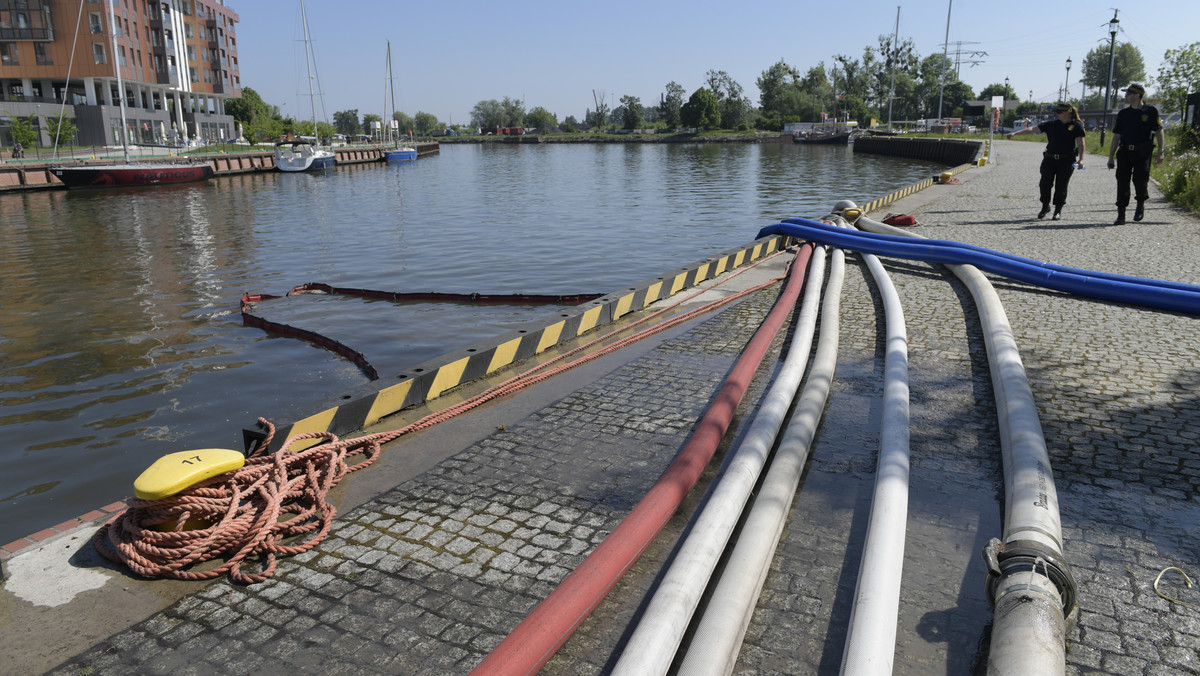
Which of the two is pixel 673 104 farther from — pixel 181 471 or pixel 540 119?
pixel 181 471

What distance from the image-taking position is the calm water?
6316mm

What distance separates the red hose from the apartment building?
5562 cm

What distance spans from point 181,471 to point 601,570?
202 centimetres

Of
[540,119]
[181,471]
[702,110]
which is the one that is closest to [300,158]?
[181,471]

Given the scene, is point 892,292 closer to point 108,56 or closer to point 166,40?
point 108,56

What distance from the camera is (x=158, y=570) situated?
3217mm

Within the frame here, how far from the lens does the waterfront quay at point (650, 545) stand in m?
2.67

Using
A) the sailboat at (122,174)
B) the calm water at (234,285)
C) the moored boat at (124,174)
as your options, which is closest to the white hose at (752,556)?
the calm water at (234,285)

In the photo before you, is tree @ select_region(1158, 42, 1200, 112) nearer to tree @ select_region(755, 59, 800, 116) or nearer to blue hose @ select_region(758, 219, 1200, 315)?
blue hose @ select_region(758, 219, 1200, 315)

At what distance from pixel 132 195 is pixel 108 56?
34.7 meters

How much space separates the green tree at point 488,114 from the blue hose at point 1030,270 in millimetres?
166550

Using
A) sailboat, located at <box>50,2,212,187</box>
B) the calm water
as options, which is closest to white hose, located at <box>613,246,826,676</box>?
the calm water

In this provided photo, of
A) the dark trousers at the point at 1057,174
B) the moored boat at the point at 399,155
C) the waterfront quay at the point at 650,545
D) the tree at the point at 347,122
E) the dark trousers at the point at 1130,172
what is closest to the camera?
the waterfront quay at the point at 650,545

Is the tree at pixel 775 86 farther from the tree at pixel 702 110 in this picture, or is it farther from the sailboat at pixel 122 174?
the sailboat at pixel 122 174
